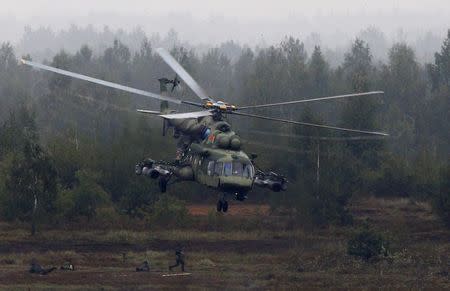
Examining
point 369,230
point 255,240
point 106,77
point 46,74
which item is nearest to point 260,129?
point 255,240

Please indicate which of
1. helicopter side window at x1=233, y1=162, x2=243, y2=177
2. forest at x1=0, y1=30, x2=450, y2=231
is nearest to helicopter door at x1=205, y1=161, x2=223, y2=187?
helicopter side window at x1=233, y1=162, x2=243, y2=177

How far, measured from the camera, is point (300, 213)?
5966 cm

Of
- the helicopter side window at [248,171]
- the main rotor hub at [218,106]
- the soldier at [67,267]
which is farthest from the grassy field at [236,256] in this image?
the main rotor hub at [218,106]

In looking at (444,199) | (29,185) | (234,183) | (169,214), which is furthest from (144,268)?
(444,199)

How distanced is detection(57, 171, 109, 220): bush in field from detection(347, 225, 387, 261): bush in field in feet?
55.8

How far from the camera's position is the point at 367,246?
50.7 m

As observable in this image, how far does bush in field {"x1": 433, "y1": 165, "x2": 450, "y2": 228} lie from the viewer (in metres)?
59.4

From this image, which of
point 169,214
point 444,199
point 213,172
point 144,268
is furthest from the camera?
point 169,214

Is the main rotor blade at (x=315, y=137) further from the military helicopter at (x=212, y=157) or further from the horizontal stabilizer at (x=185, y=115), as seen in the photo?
the horizontal stabilizer at (x=185, y=115)

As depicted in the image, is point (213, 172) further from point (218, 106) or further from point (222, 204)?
point (218, 106)

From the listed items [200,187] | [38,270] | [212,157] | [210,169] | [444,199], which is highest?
[212,157]

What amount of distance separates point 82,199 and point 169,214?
523 centimetres

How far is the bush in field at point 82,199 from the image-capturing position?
59562 millimetres

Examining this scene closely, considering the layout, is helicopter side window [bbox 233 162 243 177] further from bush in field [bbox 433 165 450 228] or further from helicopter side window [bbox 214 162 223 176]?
bush in field [bbox 433 165 450 228]
